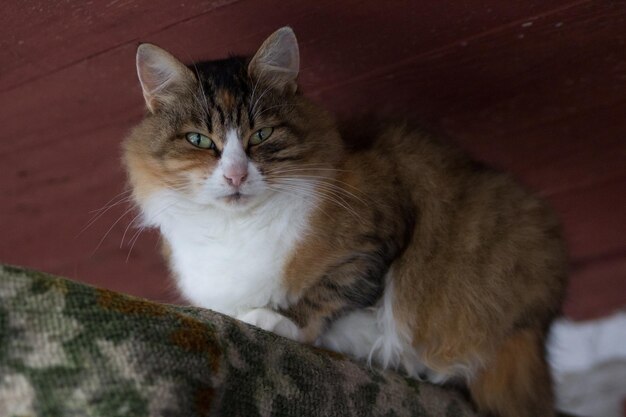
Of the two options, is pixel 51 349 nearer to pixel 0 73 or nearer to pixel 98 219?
pixel 0 73

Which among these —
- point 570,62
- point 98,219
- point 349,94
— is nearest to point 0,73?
point 98,219

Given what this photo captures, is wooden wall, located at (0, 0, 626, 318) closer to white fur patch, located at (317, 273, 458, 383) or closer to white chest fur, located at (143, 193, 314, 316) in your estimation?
white chest fur, located at (143, 193, 314, 316)

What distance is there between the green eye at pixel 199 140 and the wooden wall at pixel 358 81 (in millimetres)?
269

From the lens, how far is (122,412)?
1011 millimetres

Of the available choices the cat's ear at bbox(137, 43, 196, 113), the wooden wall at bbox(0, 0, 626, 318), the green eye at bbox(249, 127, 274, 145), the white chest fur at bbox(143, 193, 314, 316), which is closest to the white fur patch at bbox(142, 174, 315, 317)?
the white chest fur at bbox(143, 193, 314, 316)

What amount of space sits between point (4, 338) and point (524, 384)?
118 centimetres

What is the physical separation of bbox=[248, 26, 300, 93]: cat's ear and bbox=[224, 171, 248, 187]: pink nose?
0.25 meters

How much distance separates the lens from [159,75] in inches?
66.2

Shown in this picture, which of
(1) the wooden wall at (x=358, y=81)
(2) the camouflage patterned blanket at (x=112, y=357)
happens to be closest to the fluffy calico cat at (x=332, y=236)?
(1) the wooden wall at (x=358, y=81)

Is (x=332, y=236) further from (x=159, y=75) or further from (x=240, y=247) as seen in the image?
(x=159, y=75)

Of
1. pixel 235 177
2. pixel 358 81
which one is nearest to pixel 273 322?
pixel 235 177

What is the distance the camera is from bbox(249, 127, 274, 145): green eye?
5.45 feet

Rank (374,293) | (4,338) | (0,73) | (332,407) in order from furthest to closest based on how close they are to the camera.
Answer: (0,73) → (374,293) → (332,407) → (4,338)

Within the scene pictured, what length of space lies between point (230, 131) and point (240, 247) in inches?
10.1
